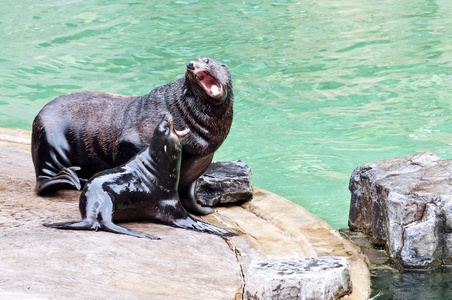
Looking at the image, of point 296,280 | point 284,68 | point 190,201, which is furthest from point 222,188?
point 284,68

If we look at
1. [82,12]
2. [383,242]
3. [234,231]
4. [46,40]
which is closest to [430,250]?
[383,242]

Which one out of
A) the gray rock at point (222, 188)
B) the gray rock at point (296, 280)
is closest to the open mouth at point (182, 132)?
the gray rock at point (222, 188)

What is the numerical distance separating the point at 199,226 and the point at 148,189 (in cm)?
37

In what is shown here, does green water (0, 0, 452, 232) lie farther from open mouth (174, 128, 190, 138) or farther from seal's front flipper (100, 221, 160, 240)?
seal's front flipper (100, 221, 160, 240)

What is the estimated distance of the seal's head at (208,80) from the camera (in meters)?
4.44

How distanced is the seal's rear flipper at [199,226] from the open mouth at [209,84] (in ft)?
2.54

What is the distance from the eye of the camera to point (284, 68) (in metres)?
9.82

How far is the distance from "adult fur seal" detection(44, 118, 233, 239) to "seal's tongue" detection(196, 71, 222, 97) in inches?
11.2

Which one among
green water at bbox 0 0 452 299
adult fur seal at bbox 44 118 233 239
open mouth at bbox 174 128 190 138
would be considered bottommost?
green water at bbox 0 0 452 299

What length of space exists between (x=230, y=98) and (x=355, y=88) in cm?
486

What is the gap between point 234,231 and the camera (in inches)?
177

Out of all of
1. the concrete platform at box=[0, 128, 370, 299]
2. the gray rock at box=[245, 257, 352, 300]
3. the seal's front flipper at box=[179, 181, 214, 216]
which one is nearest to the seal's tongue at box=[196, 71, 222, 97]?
the seal's front flipper at box=[179, 181, 214, 216]

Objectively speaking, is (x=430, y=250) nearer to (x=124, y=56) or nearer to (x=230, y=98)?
(x=230, y=98)

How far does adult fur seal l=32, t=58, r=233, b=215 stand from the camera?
4508 mm
